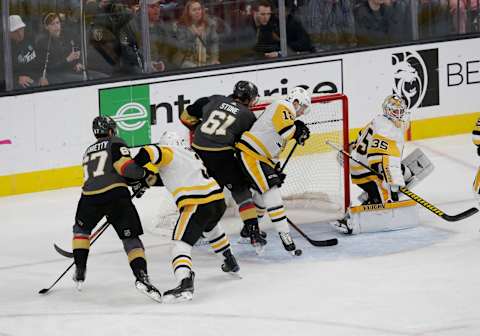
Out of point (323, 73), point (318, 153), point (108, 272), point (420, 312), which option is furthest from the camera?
point (323, 73)

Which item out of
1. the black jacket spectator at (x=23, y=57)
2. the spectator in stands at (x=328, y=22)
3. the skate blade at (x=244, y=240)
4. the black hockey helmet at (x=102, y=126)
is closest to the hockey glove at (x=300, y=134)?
the skate blade at (x=244, y=240)

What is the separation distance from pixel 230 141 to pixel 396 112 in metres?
1.07

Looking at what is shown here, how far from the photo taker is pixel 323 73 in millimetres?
10250

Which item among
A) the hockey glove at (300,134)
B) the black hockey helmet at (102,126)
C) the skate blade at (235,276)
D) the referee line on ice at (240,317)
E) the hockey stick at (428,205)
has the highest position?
the black hockey helmet at (102,126)

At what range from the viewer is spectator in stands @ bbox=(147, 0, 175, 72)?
980 centimetres

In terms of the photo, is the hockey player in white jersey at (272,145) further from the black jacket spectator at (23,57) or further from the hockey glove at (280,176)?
the black jacket spectator at (23,57)

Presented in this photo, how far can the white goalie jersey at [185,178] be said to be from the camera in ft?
22.5

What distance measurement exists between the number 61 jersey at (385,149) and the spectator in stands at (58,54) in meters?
2.42

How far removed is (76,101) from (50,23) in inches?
23.0

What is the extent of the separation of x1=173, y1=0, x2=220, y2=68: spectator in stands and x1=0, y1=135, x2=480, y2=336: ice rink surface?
1633mm

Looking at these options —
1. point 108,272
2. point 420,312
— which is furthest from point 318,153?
point 420,312

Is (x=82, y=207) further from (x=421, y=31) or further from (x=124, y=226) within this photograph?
(x=421, y=31)

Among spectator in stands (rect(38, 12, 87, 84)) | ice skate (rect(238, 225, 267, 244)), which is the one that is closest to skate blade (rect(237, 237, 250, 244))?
ice skate (rect(238, 225, 267, 244))

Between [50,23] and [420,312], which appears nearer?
[420,312]
